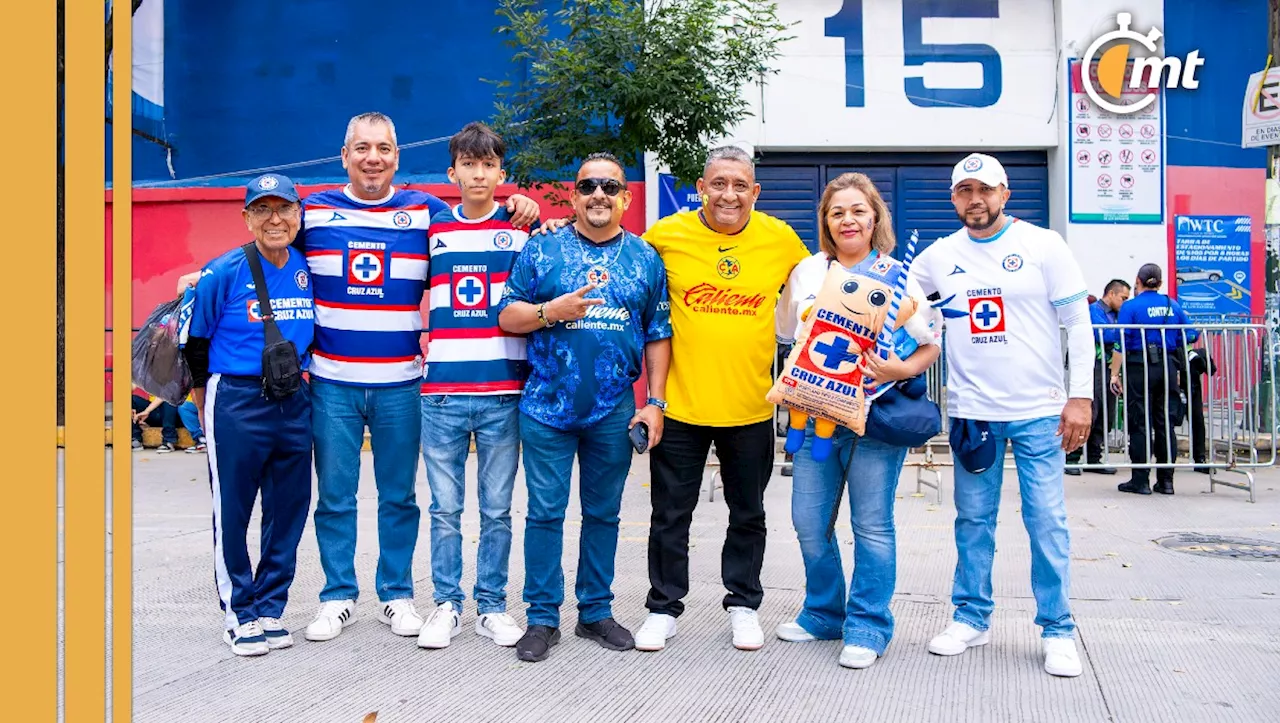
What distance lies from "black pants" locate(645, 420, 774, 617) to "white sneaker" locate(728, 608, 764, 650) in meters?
0.04

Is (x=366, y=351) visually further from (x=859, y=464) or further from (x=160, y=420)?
(x=160, y=420)

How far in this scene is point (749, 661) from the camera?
459cm

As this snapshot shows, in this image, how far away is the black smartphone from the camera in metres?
4.58

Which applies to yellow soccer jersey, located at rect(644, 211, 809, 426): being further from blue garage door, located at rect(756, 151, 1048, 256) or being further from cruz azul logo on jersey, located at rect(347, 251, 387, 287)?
blue garage door, located at rect(756, 151, 1048, 256)

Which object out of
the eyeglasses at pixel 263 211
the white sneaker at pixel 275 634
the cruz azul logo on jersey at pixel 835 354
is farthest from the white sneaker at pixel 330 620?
the cruz azul logo on jersey at pixel 835 354

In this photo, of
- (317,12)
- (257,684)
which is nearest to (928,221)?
(317,12)

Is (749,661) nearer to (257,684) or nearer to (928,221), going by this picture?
(257,684)

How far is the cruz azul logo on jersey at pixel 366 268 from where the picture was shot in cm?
495

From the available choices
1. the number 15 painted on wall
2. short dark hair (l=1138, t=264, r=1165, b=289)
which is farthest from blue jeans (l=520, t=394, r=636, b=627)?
the number 15 painted on wall

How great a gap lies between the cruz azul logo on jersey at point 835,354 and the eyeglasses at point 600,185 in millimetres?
993

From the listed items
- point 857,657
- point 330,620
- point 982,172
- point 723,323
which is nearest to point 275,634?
point 330,620

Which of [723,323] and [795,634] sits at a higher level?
[723,323]

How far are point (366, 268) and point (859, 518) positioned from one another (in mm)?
2378

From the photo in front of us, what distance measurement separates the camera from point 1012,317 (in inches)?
181
